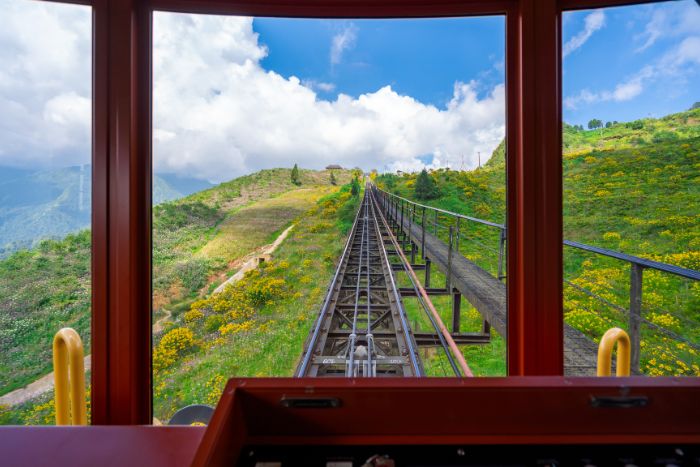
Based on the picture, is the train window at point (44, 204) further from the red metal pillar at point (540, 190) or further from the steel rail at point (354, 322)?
the red metal pillar at point (540, 190)

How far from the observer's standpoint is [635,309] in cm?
132

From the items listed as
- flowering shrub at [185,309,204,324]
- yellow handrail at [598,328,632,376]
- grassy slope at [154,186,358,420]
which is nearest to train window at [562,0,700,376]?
yellow handrail at [598,328,632,376]

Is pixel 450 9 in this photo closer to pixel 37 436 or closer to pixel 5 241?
pixel 37 436

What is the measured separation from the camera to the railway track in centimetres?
154

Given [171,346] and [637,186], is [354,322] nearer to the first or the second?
[171,346]

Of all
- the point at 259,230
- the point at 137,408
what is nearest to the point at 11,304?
the point at 137,408

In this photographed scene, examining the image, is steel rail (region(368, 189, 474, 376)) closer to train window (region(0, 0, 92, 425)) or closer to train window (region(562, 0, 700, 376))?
train window (region(562, 0, 700, 376))

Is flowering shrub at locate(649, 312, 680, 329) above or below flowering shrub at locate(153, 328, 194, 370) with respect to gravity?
above

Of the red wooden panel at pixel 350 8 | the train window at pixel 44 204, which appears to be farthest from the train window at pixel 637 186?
the train window at pixel 44 204

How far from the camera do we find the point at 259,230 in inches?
60.8

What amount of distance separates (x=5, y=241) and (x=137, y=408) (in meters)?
0.71

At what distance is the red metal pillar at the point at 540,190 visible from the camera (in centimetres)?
114

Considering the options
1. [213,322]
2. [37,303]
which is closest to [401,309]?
[213,322]

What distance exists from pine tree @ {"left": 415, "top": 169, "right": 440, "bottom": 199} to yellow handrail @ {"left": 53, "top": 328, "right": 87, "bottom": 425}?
127 cm
